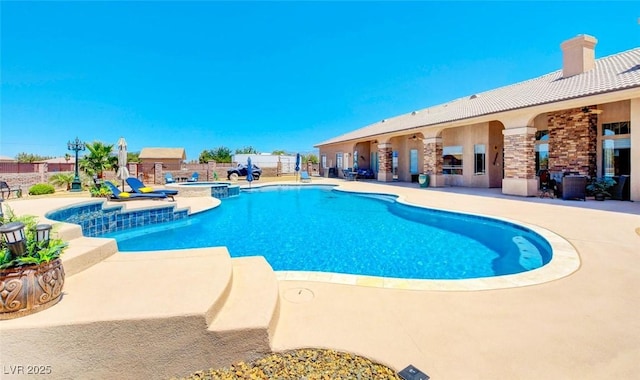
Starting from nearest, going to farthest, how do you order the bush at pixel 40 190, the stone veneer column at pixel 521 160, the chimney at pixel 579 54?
the stone veneer column at pixel 521 160 < the chimney at pixel 579 54 < the bush at pixel 40 190

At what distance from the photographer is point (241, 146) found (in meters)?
73.6

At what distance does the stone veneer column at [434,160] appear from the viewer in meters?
17.1

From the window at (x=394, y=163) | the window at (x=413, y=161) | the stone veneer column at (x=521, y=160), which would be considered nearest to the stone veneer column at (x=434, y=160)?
the window at (x=413, y=161)

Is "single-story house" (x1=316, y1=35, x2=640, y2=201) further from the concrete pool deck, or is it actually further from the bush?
the bush

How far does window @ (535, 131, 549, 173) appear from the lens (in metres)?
13.7

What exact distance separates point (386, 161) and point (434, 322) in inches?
783

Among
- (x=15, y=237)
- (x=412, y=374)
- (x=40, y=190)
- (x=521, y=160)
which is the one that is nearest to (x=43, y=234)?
(x=15, y=237)

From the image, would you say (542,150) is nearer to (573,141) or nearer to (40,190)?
(573,141)

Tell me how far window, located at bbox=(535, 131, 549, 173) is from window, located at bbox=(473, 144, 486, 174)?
2436 millimetres

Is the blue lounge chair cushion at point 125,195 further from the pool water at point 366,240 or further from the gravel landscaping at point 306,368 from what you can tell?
the gravel landscaping at point 306,368

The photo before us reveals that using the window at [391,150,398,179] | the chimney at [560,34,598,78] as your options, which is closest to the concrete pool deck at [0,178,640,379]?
the chimney at [560,34,598,78]

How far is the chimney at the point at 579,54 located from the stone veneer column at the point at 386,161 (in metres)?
10.7

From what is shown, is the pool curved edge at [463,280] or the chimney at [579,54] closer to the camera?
the pool curved edge at [463,280]

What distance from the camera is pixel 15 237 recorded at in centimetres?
226
